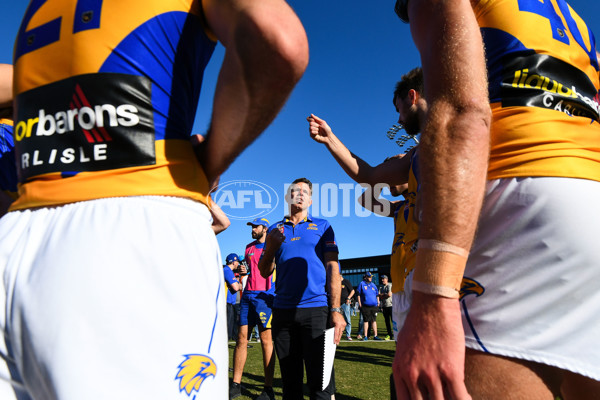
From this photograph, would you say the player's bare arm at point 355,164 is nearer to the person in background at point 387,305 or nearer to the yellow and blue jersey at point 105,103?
the yellow and blue jersey at point 105,103

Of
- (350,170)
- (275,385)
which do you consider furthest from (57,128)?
(275,385)

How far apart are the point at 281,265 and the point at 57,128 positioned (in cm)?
372

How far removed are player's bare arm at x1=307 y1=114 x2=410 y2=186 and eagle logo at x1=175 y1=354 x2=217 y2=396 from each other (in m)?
1.94

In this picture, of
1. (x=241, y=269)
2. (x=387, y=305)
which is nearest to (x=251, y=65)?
(x=241, y=269)

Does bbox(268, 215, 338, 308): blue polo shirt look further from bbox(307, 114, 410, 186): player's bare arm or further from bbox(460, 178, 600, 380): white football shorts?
bbox(460, 178, 600, 380): white football shorts

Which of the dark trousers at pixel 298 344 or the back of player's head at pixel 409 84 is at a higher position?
the back of player's head at pixel 409 84

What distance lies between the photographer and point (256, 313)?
20.5 feet

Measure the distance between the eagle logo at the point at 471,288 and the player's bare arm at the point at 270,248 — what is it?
332cm

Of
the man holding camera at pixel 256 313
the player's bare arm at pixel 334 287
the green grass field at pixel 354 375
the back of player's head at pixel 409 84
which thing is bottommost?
the green grass field at pixel 354 375

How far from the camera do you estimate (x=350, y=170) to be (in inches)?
107

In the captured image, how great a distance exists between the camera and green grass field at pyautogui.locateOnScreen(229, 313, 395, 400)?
5.33 m

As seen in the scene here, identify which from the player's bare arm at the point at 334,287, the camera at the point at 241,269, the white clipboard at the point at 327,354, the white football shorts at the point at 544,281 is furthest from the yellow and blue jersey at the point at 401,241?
the camera at the point at 241,269

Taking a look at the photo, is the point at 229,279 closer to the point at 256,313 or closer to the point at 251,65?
the point at 256,313

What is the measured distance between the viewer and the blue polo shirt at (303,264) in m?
4.38
